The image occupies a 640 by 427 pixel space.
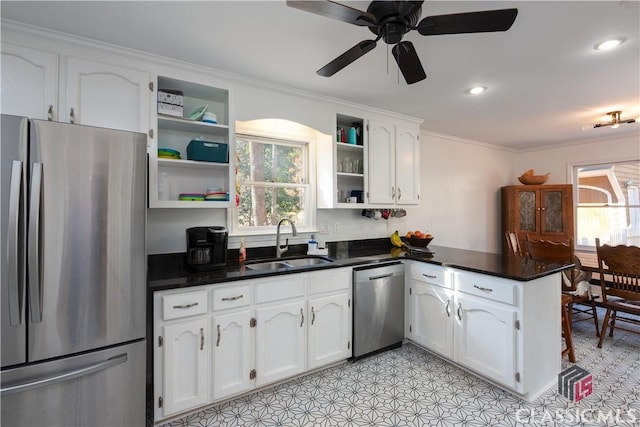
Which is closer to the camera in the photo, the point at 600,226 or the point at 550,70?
the point at 550,70

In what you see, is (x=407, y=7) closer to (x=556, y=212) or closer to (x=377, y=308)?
(x=377, y=308)

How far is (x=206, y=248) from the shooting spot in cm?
223

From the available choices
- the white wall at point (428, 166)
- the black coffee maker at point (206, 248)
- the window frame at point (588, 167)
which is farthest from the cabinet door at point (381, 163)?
the window frame at point (588, 167)

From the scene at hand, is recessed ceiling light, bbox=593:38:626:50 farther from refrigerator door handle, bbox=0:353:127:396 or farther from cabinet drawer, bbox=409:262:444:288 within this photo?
refrigerator door handle, bbox=0:353:127:396

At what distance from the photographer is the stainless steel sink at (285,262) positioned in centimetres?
255

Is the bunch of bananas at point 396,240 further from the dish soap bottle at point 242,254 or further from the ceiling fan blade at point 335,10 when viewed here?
the ceiling fan blade at point 335,10

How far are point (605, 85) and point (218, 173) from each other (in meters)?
3.38

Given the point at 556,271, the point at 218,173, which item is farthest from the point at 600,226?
the point at 218,173

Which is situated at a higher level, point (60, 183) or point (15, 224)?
point (60, 183)

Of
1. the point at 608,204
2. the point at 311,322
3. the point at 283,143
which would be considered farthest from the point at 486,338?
the point at 608,204

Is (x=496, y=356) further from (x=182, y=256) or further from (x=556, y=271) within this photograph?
(x=182, y=256)

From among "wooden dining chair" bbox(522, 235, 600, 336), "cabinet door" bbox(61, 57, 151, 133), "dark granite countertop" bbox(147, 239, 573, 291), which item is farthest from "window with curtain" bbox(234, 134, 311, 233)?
"wooden dining chair" bbox(522, 235, 600, 336)

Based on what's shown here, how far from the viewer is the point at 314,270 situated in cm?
235

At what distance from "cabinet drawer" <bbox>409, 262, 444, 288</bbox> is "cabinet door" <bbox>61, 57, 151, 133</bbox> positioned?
246 centimetres
